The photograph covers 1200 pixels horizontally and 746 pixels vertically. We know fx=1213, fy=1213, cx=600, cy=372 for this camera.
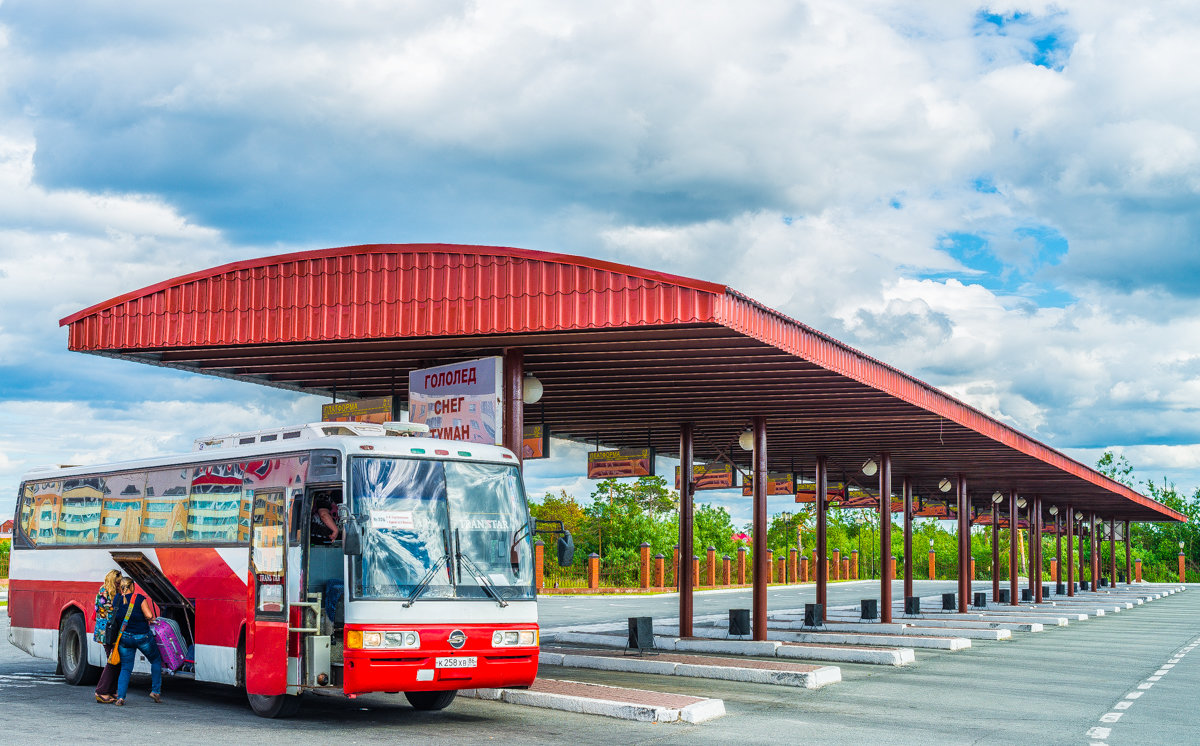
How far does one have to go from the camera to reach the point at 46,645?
16609 mm

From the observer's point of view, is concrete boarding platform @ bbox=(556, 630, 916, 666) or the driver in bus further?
concrete boarding platform @ bbox=(556, 630, 916, 666)

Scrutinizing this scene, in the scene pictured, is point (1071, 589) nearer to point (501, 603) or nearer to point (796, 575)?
point (796, 575)

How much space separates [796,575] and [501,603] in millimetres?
60190

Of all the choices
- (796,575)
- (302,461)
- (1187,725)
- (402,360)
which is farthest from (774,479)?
(796,575)

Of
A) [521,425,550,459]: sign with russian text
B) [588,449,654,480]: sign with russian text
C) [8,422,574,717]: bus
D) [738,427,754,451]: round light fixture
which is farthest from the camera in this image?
[588,449,654,480]: sign with russian text

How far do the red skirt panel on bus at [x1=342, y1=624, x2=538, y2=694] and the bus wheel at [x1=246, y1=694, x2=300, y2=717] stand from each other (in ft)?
3.66

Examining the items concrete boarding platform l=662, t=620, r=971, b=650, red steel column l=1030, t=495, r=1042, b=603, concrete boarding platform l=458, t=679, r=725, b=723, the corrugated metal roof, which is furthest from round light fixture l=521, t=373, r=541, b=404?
red steel column l=1030, t=495, r=1042, b=603

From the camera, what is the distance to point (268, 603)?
12.6 m

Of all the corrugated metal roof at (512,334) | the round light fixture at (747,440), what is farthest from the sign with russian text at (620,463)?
the round light fixture at (747,440)

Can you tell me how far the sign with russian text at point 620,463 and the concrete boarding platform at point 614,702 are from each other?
30.9 feet

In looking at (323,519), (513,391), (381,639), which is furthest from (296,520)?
(513,391)

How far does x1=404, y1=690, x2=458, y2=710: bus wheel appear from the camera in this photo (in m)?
13.7

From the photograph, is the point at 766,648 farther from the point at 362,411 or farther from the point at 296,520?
the point at 296,520

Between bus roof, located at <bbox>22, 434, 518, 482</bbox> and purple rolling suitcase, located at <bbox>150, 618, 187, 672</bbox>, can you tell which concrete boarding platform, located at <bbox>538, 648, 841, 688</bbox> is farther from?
purple rolling suitcase, located at <bbox>150, 618, 187, 672</bbox>
